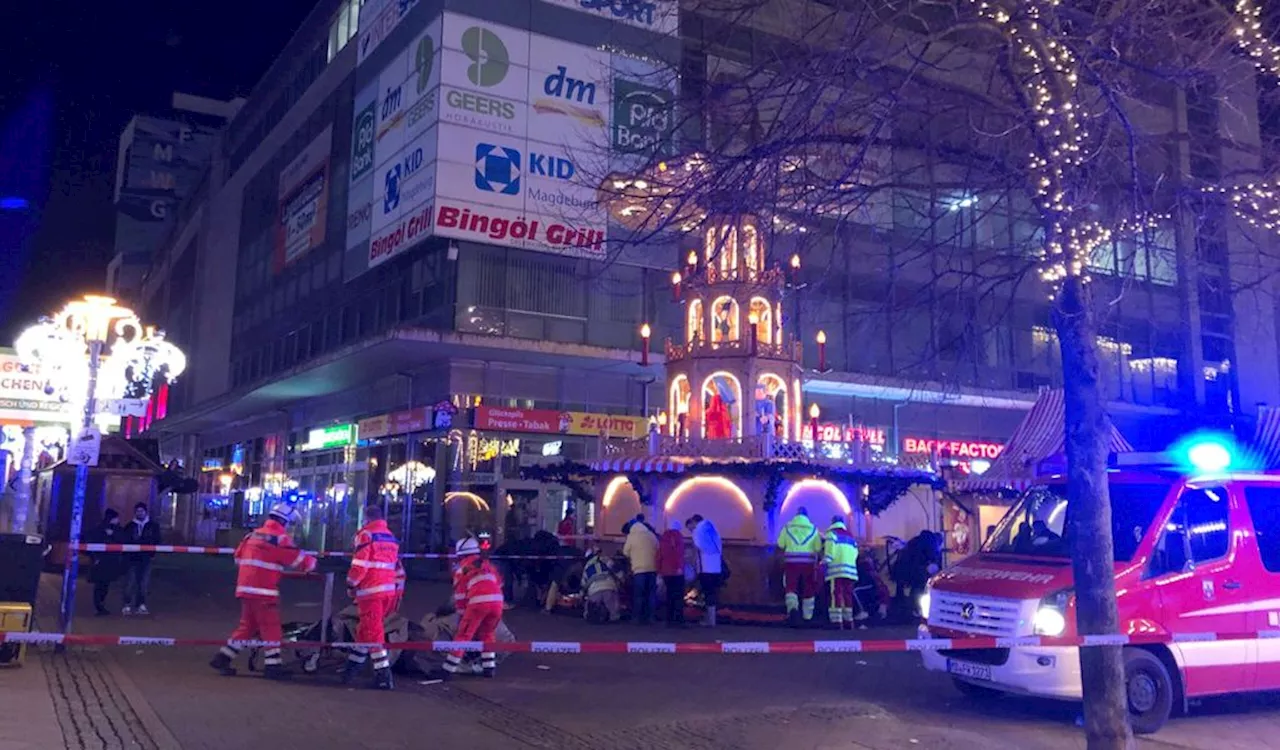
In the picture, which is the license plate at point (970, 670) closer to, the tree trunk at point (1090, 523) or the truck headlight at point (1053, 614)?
the truck headlight at point (1053, 614)

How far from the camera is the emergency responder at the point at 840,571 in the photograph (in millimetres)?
16391

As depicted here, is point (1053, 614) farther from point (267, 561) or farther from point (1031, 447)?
point (1031, 447)

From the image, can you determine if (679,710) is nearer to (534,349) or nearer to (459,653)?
(459,653)

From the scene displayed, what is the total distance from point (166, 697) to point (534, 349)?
19010mm

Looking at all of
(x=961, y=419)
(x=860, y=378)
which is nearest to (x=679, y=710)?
(x=860, y=378)

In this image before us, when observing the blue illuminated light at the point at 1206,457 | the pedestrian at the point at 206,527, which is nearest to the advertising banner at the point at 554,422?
the blue illuminated light at the point at 1206,457

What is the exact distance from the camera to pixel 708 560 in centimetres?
1648

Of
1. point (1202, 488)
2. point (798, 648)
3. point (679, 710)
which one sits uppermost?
point (1202, 488)

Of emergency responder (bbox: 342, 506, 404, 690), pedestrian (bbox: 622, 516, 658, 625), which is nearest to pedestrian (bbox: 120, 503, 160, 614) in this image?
emergency responder (bbox: 342, 506, 404, 690)

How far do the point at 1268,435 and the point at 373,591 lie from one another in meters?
13.0

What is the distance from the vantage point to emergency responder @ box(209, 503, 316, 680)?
409 inches

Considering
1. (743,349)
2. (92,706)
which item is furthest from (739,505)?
(92,706)

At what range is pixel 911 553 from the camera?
58.7 ft

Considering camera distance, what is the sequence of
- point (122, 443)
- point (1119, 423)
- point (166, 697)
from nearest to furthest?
point (166, 697) → point (122, 443) → point (1119, 423)
